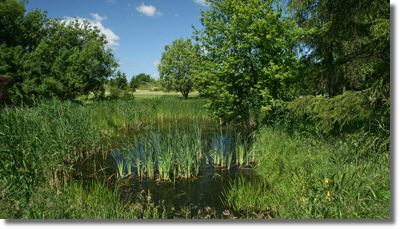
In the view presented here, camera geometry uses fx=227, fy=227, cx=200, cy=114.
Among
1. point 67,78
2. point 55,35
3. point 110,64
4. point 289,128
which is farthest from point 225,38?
point 55,35

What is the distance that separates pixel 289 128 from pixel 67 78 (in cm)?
1645

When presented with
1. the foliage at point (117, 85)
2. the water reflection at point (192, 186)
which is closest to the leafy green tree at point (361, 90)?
the water reflection at point (192, 186)

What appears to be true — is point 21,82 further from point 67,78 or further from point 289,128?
point 289,128

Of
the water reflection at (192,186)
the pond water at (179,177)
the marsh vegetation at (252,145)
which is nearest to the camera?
the marsh vegetation at (252,145)

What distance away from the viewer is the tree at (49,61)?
598 inches

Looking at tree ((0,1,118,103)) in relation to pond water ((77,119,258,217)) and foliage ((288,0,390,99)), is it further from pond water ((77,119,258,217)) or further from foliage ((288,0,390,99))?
foliage ((288,0,390,99))

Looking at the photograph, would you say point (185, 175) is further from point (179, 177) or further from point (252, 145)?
point (252, 145)

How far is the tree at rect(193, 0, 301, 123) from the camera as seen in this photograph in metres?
6.80

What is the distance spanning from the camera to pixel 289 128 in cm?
754

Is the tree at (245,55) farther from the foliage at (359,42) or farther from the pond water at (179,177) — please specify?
the pond water at (179,177)

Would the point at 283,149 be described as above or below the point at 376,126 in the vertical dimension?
below

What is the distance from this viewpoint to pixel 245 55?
24.7 feet

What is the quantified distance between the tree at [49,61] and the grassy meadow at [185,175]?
10524 mm
